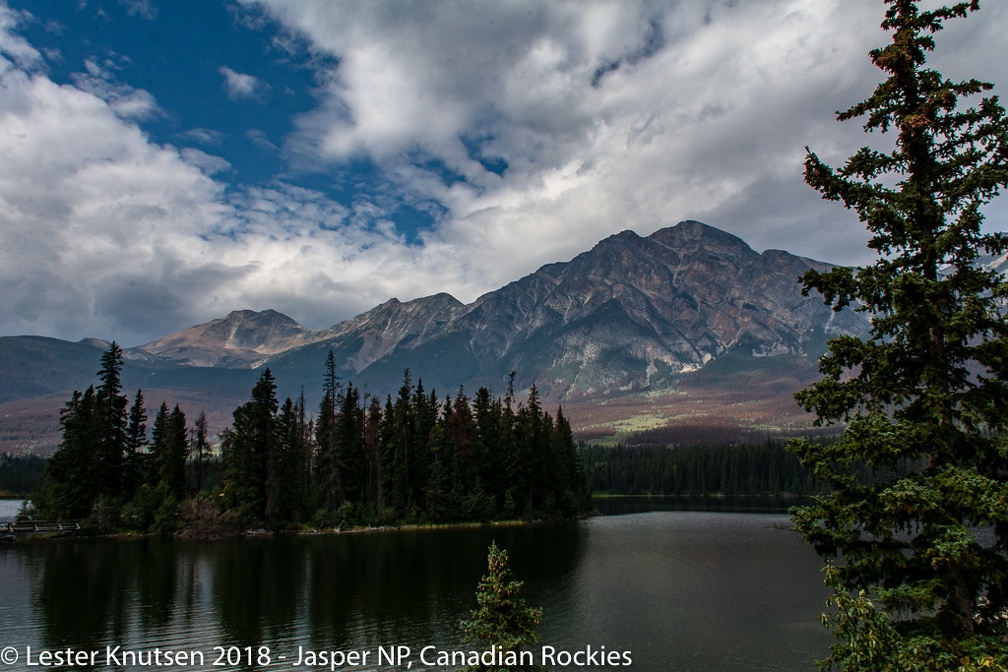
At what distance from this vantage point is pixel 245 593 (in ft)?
163

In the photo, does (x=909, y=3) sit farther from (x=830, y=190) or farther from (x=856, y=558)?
(x=856, y=558)

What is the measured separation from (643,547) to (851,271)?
239 ft

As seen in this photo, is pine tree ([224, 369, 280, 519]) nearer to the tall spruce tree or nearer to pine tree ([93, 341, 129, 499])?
pine tree ([93, 341, 129, 499])

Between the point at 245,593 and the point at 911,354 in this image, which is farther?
the point at 245,593

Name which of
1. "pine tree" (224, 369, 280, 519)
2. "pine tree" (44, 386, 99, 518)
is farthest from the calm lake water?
"pine tree" (44, 386, 99, 518)

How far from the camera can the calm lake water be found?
36000 mm

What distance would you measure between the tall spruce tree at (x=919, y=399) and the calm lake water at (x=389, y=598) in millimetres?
24252

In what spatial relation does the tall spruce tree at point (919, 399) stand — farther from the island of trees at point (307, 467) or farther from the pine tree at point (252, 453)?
the island of trees at point (307, 467)

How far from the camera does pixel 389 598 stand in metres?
47.7

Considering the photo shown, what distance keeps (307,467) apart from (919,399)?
403 feet

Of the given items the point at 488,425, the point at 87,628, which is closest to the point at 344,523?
the point at 488,425

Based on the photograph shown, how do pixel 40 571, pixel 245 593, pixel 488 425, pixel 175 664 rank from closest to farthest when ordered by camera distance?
pixel 175 664 < pixel 245 593 < pixel 40 571 < pixel 488 425

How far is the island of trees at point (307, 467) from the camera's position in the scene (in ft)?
298

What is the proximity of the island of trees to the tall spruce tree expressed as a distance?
304ft
